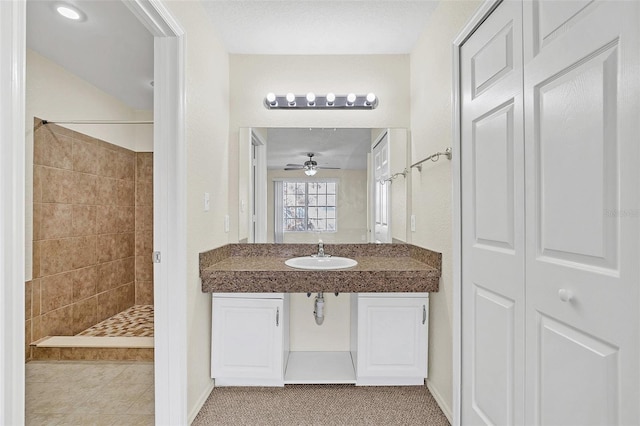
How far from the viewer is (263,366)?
217 cm

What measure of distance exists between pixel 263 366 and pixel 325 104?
1834 mm

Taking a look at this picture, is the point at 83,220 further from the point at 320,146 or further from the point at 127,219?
the point at 320,146

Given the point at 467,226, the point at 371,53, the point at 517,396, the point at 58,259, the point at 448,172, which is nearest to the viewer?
the point at 517,396

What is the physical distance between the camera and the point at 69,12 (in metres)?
2.04

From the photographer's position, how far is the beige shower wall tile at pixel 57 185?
2850mm

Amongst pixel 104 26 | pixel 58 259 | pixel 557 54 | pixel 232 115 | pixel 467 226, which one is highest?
pixel 104 26

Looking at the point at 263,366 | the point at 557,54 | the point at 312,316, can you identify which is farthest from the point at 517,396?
the point at 312,316

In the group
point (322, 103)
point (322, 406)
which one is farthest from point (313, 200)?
point (322, 406)

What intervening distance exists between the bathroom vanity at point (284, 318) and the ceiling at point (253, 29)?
1.44 metres

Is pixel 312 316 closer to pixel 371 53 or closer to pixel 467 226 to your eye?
pixel 467 226

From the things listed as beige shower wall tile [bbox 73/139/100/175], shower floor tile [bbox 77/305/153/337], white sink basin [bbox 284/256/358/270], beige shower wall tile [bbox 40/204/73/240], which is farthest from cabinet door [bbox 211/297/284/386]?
beige shower wall tile [bbox 73/139/100/175]

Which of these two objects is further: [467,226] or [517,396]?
[467,226]

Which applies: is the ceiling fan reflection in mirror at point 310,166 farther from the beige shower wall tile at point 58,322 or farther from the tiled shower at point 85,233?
the beige shower wall tile at point 58,322

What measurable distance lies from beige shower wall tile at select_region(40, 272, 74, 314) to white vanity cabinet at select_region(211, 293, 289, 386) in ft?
5.54
